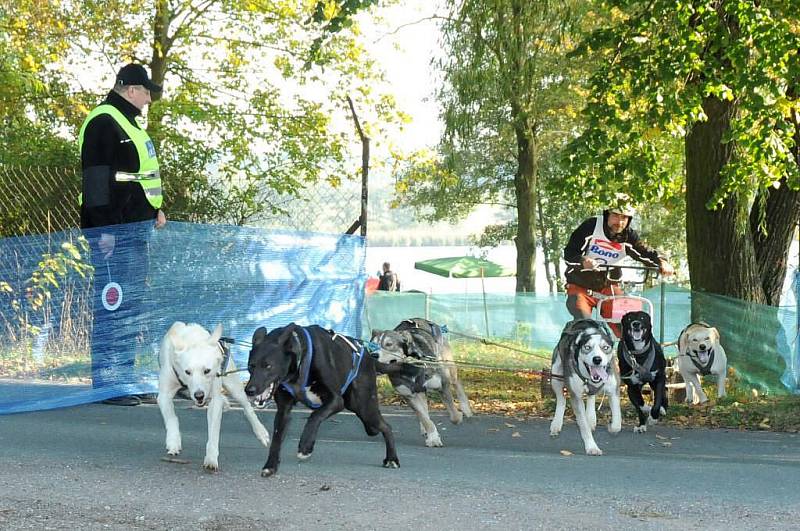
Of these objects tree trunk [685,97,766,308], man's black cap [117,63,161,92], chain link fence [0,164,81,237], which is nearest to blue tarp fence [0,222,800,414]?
tree trunk [685,97,766,308]

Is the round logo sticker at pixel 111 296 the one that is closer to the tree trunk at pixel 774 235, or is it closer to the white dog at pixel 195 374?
the white dog at pixel 195 374

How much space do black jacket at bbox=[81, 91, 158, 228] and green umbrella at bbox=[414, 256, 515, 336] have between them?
31898mm

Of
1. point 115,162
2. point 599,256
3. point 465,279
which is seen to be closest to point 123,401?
point 115,162

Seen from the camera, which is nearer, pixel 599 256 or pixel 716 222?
pixel 599 256

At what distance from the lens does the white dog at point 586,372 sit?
7.46m

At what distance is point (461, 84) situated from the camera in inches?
538

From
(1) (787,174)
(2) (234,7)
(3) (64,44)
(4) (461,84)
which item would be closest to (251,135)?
(2) (234,7)

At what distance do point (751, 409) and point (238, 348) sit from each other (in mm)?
5006

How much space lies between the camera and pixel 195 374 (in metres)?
6.05

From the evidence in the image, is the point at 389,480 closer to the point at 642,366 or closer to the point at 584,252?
the point at 642,366

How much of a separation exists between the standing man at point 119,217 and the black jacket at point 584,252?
12.6 ft

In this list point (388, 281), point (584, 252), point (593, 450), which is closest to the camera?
point (593, 450)

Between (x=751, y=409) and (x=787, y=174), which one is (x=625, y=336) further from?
(x=787, y=174)

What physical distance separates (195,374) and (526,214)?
20050 mm
